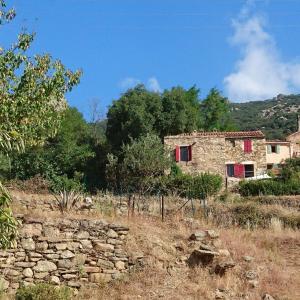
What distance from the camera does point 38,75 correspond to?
43.9 ft

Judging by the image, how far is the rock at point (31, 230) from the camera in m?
12.0

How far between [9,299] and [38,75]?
554 cm

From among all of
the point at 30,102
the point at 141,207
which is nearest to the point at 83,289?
the point at 30,102

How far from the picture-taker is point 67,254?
12203 millimetres

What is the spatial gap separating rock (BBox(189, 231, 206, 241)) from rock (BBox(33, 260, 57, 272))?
3803 mm

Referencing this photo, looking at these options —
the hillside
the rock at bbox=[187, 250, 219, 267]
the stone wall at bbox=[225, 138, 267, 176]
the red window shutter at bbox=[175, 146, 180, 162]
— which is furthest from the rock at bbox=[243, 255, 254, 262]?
the hillside

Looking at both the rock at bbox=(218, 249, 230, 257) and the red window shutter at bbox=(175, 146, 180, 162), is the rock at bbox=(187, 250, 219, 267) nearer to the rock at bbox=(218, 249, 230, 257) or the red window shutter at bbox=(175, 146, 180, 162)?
the rock at bbox=(218, 249, 230, 257)

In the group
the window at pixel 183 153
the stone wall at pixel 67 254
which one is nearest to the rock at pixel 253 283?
the stone wall at pixel 67 254

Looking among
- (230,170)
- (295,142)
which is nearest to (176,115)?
(230,170)

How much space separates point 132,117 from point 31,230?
2570cm

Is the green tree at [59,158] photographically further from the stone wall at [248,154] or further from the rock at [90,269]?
the rock at [90,269]

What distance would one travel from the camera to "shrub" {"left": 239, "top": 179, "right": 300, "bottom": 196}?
97.5 ft

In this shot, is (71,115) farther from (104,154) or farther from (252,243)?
(252,243)

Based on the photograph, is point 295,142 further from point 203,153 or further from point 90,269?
point 90,269
